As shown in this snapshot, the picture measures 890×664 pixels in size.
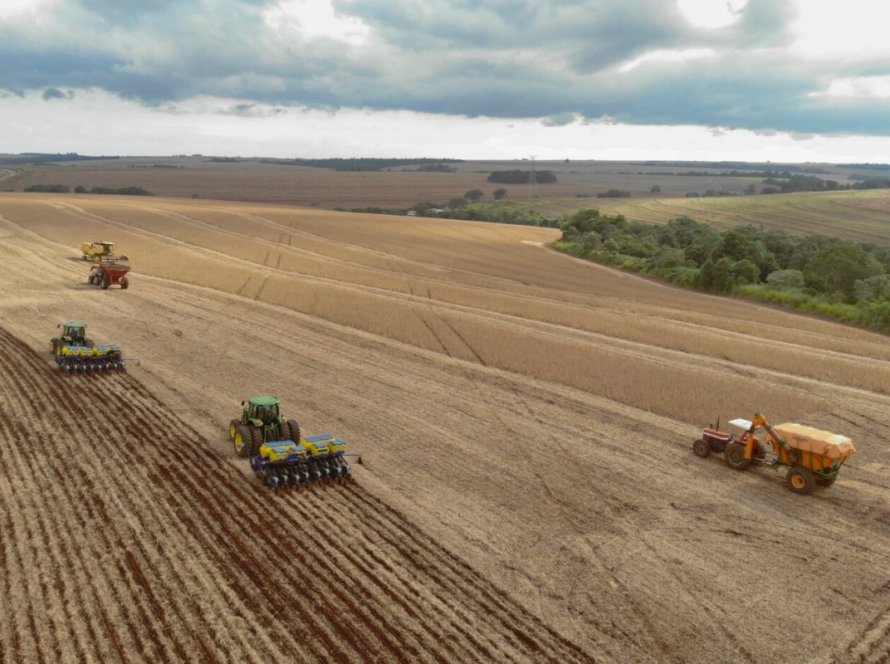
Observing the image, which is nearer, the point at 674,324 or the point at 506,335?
the point at 506,335

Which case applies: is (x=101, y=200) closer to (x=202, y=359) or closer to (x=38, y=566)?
(x=202, y=359)

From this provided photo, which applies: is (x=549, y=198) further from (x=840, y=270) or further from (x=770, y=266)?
(x=840, y=270)

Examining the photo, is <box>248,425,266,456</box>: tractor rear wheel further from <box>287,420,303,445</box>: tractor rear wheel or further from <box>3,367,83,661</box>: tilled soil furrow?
<box>3,367,83,661</box>: tilled soil furrow

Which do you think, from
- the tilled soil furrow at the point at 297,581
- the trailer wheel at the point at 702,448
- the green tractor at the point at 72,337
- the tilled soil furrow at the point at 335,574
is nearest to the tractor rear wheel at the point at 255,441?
the tilled soil furrow at the point at 335,574

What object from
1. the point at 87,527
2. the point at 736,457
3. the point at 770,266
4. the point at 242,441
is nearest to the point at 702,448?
the point at 736,457

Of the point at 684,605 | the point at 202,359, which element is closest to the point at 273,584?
the point at 684,605

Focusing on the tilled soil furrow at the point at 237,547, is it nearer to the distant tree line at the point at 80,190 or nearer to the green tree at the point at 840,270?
the green tree at the point at 840,270

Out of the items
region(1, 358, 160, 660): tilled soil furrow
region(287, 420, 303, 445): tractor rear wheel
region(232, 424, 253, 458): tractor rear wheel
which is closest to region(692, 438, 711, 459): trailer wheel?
region(287, 420, 303, 445): tractor rear wheel
